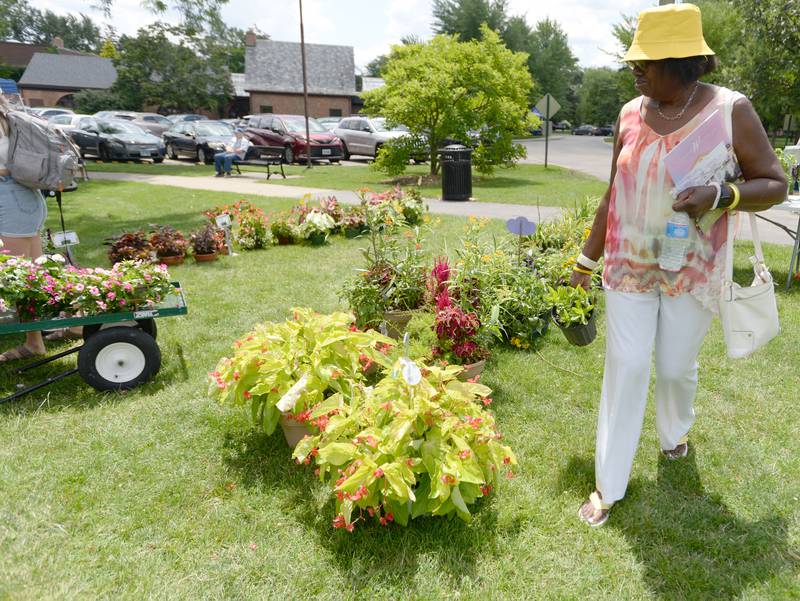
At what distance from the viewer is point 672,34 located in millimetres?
2186

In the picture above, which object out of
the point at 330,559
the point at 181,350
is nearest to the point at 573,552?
the point at 330,559

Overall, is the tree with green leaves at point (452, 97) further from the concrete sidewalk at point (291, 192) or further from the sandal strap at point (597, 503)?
the sandal strap at point (597, 503)

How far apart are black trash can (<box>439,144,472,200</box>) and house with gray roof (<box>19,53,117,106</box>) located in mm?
51335

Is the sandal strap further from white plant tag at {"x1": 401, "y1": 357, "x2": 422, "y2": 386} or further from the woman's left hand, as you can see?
the woman's left hand

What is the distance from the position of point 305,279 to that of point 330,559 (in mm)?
4415

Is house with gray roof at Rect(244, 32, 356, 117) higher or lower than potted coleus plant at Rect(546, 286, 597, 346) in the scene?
higher

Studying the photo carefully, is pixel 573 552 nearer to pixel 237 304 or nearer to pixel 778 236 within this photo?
pixel 237 304

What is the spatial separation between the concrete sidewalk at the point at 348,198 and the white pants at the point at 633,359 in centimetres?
451

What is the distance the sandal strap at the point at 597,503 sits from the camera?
2.64 meters

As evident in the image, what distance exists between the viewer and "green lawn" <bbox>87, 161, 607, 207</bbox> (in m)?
13.1

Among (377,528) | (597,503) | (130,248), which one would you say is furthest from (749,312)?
(130,248)

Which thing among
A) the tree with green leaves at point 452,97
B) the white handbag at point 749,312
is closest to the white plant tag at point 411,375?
the white handbag at point 749,312

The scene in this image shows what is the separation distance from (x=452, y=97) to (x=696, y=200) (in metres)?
13.7

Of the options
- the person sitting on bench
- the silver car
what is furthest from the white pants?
the silver car
